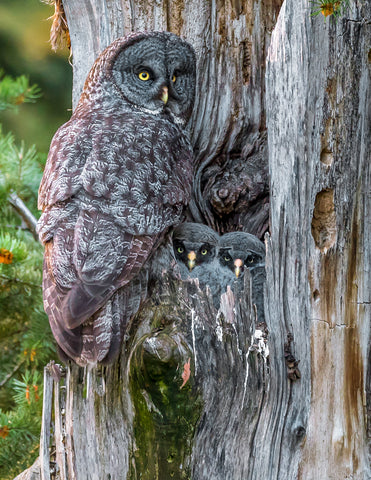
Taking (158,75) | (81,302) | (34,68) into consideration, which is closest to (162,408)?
(81,302)

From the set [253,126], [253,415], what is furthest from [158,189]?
[253,415]

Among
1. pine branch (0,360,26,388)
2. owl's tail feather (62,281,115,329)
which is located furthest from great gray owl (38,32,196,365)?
pine branch (0,360,26,388)

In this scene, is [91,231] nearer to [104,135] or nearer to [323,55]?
[104,135]

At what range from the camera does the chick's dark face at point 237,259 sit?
11.3 ft

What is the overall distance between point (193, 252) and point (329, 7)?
142cm

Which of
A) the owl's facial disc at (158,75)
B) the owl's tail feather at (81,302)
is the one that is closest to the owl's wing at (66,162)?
the owl's facial disc at (158,75)

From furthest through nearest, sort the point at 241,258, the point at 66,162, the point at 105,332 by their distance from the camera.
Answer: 1. the point at 241,258
2. the point at 66,162
3. the point at 105,332

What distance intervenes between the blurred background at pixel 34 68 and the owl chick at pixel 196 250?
377 cm

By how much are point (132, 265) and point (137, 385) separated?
516mm

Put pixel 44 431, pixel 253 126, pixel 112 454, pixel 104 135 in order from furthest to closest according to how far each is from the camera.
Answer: pixel 253 126
pixel 104 135
pixel 44 431
pixel 112 454

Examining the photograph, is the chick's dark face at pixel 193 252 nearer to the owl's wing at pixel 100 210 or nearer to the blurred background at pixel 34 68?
the owl's wing at pixel 100 210

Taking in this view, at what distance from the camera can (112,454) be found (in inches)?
106

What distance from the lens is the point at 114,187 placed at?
114 inches

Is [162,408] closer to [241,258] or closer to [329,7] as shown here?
[241,258]
